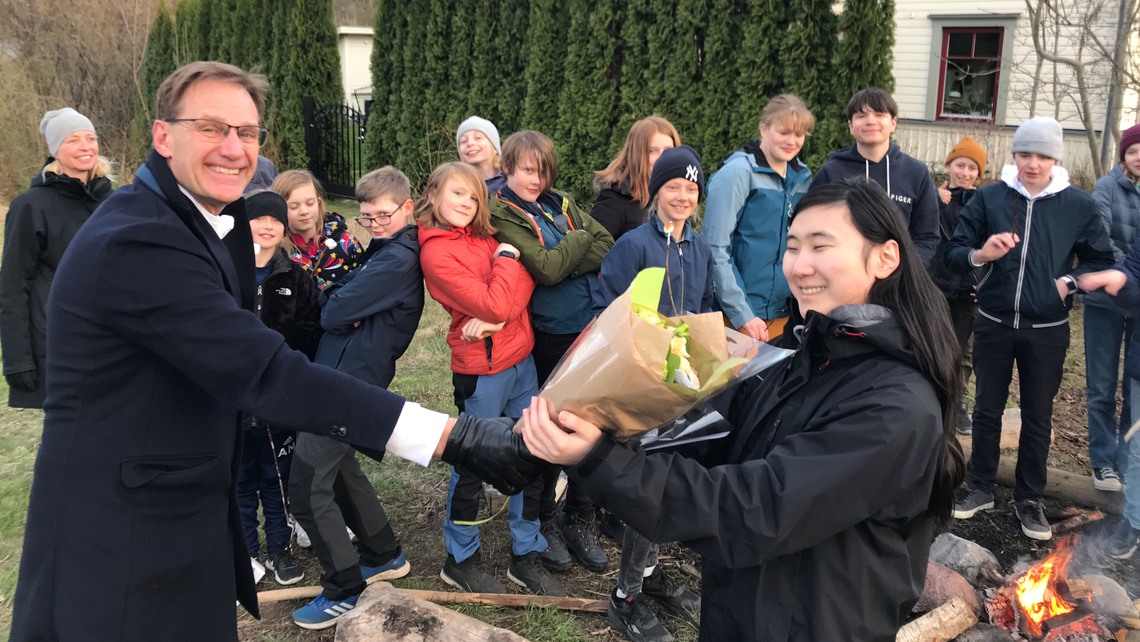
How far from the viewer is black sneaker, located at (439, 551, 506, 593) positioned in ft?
12.8

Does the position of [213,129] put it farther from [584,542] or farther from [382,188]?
[584,542]

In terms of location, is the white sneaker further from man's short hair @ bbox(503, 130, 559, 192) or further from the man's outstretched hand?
the man's outstretched hand

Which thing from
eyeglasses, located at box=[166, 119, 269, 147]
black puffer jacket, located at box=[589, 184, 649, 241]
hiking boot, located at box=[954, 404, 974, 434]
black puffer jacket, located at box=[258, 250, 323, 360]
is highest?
eyeglasses, located at box=[166, 119, 269, 147]

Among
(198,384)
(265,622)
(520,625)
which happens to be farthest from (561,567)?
(198,384)

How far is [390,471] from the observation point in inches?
203

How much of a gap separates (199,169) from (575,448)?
1.22 metres

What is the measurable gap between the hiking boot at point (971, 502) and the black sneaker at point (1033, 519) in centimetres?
15

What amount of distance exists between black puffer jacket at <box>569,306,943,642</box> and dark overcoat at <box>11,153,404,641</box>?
792 mm

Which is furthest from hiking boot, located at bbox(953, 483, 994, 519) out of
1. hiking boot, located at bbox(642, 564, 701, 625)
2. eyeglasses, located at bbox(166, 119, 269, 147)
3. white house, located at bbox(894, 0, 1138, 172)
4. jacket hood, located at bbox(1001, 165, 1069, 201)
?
white house, located at bbox(894, 0, 1138, 172)

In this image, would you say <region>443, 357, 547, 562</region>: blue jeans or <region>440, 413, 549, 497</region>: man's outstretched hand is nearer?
<region>440, 413, 549, 497</region>: man's outstretched hand

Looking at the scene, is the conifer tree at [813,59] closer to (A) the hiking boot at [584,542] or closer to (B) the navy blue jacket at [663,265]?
(B) the navy blue jacket at [663,265]

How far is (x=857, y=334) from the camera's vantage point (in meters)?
1.89

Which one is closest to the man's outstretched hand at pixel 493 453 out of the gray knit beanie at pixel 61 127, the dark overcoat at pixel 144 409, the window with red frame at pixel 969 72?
the dark overcoat at pixel 144 409

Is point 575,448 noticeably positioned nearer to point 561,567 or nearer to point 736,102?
point 561,567
